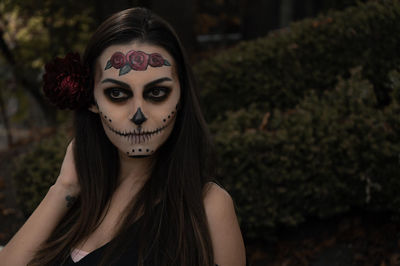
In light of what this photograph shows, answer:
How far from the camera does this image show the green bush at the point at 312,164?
3.48m

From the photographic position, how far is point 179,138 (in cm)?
222

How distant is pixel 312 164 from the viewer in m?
3.61

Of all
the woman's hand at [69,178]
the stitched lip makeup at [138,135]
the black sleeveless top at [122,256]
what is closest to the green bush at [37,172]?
the woman's hand at [69,178]

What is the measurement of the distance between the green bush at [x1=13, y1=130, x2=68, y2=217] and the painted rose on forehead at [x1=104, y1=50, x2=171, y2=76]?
2.12m

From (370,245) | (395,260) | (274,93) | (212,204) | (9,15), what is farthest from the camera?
(9,15)

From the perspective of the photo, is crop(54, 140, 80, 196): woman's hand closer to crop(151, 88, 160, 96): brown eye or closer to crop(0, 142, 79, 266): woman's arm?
crop(0, 142, 79, 266): woman's arm

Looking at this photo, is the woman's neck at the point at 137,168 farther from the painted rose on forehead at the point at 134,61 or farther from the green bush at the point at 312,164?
the green bush at the point at 312,164

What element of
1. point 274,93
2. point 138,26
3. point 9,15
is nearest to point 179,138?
point 138,26

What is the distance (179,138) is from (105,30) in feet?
1.94

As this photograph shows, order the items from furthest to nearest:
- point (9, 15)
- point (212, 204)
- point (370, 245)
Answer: point (9, 15) → point (370, 245) → point (212, 204)

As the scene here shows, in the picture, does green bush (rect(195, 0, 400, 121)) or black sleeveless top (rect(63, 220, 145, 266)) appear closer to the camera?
black sleeveless top (rect(63, 220, 145, 266))

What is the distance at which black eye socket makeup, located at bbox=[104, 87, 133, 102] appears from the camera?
2.12 meters

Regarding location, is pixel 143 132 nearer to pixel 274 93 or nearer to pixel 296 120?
pixel 296 120

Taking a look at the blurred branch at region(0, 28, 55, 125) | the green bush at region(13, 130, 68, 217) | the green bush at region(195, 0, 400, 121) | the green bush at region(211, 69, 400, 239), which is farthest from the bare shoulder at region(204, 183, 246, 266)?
the blurred branch at region(0, 28, 55, 125)
